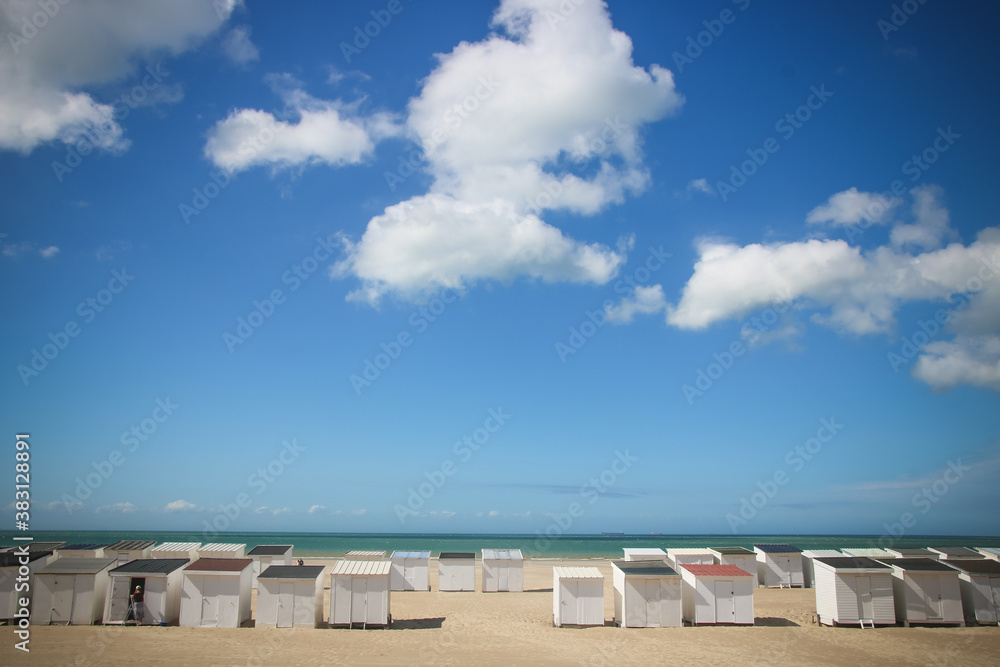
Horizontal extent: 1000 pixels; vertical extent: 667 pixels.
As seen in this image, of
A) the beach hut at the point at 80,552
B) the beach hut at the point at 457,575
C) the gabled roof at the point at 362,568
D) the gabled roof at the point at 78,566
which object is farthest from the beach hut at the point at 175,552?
the beach hut at the point at 457,575

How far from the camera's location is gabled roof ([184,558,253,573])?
2136 centimetres

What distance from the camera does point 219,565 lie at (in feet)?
71.2

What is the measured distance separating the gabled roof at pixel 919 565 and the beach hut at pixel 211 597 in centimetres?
2512

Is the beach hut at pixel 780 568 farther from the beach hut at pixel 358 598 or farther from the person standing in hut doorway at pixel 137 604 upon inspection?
the person standing in hut doorway at pixel 137 604

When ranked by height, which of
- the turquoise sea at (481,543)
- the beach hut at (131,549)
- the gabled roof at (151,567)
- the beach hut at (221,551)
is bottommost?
the turquoise sea at (481,543)

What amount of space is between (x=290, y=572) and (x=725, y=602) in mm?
16612

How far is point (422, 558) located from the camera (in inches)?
1271

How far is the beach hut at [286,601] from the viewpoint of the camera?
21328 millimetres

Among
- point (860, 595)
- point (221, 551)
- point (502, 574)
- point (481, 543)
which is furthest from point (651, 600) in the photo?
point (481, 543)

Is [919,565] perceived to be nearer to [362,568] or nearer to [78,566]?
[362,568]

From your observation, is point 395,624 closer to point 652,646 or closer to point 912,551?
point 652,646

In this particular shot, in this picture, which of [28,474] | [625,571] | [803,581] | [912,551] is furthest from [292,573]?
[912,551]

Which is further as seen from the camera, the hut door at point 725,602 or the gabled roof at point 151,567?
the hut door at point 725,602

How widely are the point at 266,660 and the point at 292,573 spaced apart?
185 inches
